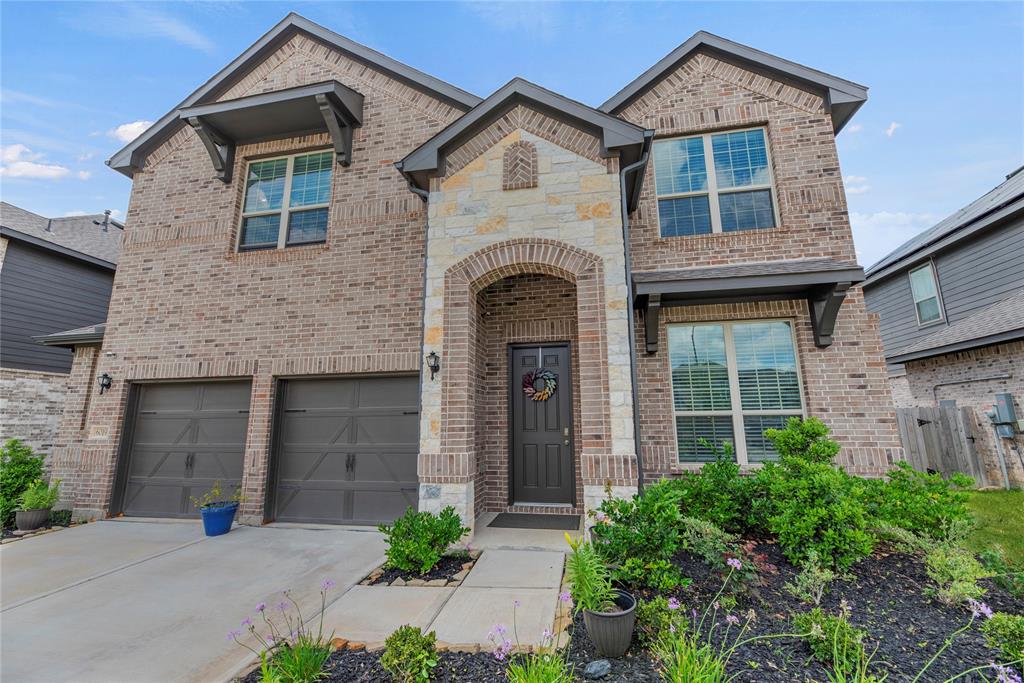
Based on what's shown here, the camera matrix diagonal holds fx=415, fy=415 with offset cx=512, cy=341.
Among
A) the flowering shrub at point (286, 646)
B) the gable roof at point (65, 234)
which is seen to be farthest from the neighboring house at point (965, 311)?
the gable roof at point (65, 234)

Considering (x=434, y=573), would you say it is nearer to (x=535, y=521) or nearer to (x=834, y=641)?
(x=535, y=521)

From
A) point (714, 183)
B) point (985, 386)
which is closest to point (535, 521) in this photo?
point (714, 183)

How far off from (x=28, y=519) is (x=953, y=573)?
1126 centimetres

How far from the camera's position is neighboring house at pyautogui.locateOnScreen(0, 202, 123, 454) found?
848 centimetres

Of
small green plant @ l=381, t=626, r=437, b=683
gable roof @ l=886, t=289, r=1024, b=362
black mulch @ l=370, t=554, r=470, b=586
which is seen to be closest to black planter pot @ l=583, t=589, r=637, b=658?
small green plant @ l=381, t=626, r=437, b=683

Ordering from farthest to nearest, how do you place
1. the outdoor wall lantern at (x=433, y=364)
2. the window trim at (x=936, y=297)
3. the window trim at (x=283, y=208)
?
the window trim at (x=936, y=297), the window trim at (x=283, y=208), the outdoor wall lantern at (x=433, y=364)

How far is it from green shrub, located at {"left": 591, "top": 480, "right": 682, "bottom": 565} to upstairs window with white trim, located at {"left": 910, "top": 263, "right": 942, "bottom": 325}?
1238 centimetres

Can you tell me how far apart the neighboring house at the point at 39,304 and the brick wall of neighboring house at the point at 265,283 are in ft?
8.73

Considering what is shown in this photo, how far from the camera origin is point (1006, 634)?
256 centimetres

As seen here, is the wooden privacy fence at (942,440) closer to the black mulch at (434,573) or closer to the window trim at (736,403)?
the window trim at (736,403)

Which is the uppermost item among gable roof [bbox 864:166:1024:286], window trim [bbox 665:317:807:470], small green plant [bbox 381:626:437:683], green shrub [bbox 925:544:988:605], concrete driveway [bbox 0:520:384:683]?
gable roof [bbox 864:166:1024:286]

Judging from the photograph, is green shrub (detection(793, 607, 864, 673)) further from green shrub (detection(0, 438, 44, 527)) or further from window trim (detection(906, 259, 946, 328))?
window trim (detection(906, 259, 946, 328))

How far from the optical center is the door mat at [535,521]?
559 centimetres

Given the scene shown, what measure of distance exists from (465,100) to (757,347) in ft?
20.2
